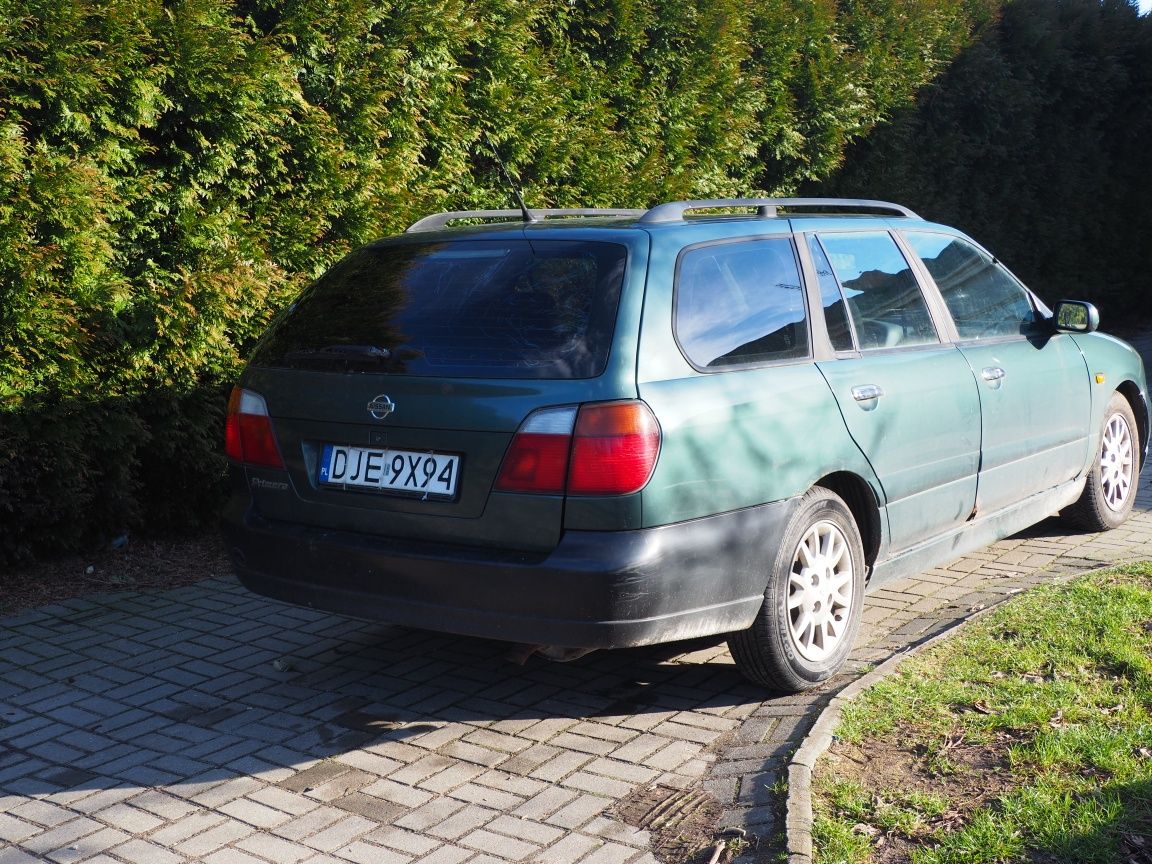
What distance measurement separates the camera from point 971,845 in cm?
321

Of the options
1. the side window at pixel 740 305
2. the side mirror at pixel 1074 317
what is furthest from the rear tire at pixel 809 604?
the side mirror at pixel 1074 317

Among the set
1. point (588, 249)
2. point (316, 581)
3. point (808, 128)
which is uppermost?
point (808, 128)

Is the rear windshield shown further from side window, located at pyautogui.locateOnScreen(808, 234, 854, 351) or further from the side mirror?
the side mirror

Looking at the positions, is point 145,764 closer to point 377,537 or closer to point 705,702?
point 377,537

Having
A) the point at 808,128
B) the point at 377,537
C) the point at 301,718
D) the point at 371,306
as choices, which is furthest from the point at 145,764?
the point at 808,128

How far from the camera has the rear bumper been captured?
12.4 ft

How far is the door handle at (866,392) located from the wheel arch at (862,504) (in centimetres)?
29

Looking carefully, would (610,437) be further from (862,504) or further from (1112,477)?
(1112,477)

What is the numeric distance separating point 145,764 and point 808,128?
7966 mm

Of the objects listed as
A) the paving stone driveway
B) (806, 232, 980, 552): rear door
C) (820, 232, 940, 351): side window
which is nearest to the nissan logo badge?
the paving stone driveway

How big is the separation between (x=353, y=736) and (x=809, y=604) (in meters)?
1.68

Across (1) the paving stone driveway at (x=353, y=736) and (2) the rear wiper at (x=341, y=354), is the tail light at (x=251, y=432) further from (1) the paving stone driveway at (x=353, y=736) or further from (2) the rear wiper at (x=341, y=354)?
(1) the paving stone driveway at (x=353, y=736)

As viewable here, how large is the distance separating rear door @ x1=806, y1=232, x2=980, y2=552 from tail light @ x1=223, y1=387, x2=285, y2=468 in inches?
80.5

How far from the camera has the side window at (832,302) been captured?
4.76m
